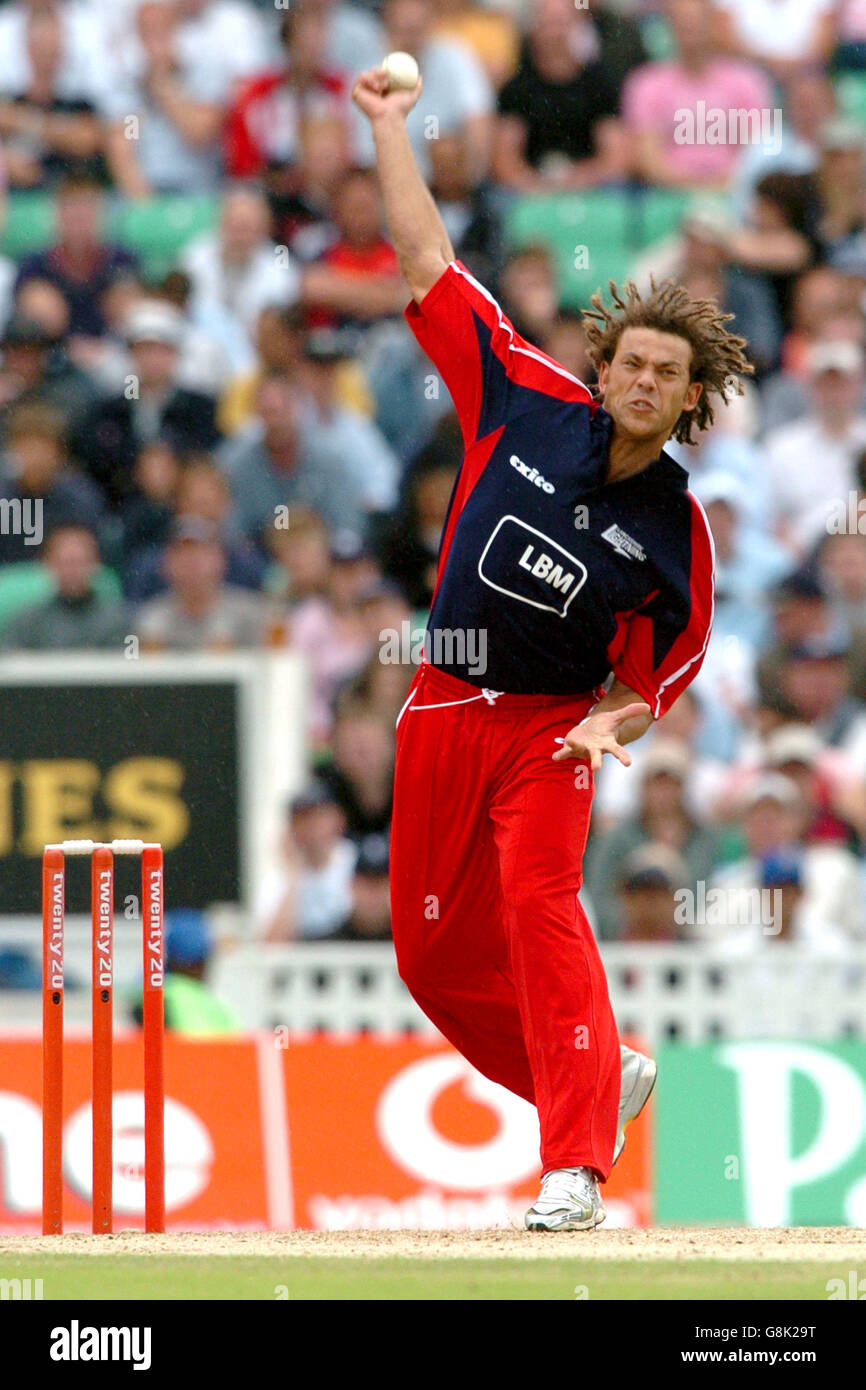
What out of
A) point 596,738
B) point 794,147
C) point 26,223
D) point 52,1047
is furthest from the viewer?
point 26,223

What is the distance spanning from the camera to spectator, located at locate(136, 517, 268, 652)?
12008 millimetres

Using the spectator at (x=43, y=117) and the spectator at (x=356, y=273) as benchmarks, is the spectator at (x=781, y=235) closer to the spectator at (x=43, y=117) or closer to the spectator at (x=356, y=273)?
the spectator at (x=356, y=273)

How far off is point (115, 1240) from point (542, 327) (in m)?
7.86

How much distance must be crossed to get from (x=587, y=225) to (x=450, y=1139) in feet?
23.7

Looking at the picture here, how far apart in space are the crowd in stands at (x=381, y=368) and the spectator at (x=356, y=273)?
22mm

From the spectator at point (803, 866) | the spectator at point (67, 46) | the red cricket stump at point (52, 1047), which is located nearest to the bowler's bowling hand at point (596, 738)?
the red cricket stump at point (52, 1047)

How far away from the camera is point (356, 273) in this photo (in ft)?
46.9

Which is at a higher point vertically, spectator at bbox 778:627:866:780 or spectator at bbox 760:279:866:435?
spectator at bbox 760:279:866:435

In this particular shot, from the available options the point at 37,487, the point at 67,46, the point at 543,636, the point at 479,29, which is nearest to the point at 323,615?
the point at 37,487

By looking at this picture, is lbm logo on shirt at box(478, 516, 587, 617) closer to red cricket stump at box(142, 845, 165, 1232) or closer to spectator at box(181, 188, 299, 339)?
red cricket stump at box(142, 845, 165, 1232)

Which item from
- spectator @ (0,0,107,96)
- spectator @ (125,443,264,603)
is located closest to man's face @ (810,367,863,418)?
spectator @ (125,443,264,603)

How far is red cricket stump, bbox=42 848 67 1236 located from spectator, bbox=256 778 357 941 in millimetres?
4478

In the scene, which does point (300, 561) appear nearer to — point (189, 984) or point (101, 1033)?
point (189, 984)

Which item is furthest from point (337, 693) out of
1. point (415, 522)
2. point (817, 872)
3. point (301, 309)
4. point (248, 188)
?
point (248, 188)
